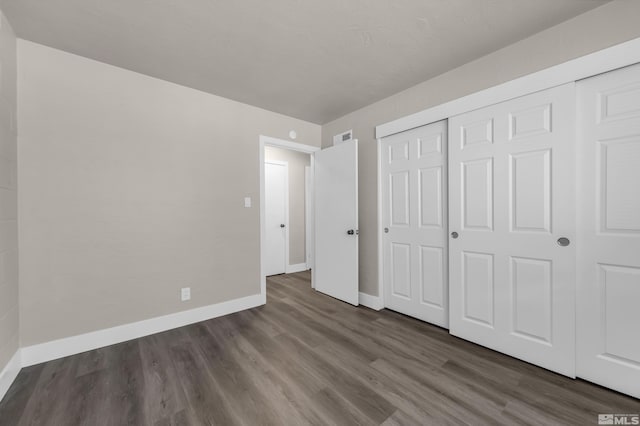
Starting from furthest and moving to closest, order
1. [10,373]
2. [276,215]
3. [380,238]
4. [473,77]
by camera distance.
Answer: [276,215] → [380,238] → [473,77] → [10,373]

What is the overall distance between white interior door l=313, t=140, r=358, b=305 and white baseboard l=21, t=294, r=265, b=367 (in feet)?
3.62

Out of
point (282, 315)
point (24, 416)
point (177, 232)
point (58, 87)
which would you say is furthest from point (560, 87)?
point (24, 416)

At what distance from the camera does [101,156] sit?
88.4 inches

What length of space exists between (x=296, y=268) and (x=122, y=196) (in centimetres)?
321

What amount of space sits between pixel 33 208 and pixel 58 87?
3.29 feet

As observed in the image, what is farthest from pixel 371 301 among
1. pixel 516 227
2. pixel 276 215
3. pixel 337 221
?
pixel 276 215

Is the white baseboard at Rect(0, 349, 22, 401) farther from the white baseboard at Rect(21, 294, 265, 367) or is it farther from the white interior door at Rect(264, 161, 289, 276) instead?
the white interior door at Rect(264, 161, 289, 276)

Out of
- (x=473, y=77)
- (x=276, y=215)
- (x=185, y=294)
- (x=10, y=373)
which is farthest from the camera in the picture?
(x=276, y=215)

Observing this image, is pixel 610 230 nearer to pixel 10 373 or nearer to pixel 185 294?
pixel 185 294

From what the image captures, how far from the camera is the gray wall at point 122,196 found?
2002mm

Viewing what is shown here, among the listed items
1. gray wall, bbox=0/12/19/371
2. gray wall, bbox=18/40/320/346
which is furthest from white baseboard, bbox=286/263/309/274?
gray wall, bbox=0/12/19/371

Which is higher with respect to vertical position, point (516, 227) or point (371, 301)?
point (516, 227)

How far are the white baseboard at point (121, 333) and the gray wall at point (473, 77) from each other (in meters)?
1.66

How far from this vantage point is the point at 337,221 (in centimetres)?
335
